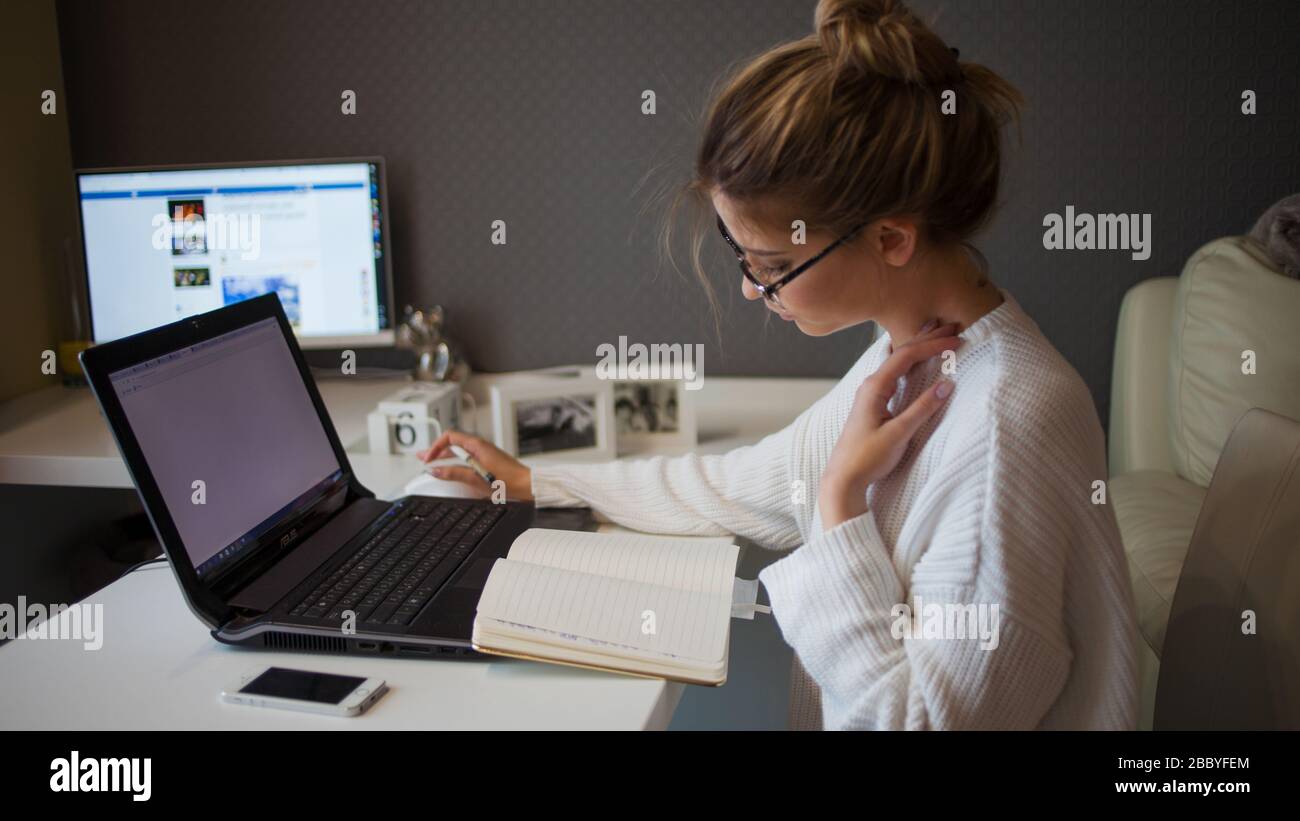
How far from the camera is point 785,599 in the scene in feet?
3.35

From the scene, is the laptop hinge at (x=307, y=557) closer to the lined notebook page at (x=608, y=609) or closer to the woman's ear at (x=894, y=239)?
the lined notebook page at (x=608, y=609)

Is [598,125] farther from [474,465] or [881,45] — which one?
[881,45]

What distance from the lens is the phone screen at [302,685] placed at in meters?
0.94

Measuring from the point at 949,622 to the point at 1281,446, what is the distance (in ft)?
1.69

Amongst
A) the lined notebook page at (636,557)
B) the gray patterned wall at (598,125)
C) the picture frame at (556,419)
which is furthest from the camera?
the gray patterned wall at (598,125)

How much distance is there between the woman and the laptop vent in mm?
404

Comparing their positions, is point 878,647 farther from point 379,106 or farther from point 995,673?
point 379,106

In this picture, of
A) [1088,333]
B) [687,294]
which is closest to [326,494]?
[687,294]

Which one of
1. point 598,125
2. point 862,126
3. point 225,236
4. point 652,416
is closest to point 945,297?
point 862,126

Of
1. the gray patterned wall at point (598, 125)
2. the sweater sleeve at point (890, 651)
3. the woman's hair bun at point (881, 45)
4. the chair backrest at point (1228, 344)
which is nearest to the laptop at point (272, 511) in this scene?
the sweater sleeve at point (890, 651)

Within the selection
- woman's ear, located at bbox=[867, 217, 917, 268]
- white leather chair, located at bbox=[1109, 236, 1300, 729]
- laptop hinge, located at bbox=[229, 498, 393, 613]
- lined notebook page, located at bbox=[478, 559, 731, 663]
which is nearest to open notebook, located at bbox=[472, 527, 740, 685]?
lined notebook page, located at bbox=[478, 559, 731, 663]

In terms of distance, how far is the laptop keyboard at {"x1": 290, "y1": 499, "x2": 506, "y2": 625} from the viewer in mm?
1060

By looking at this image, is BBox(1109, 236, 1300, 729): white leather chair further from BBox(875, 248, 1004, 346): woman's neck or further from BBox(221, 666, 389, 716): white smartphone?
BBox(221, 666, 389, 716): white smartphone

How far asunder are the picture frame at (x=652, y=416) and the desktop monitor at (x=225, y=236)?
1.77 ft
